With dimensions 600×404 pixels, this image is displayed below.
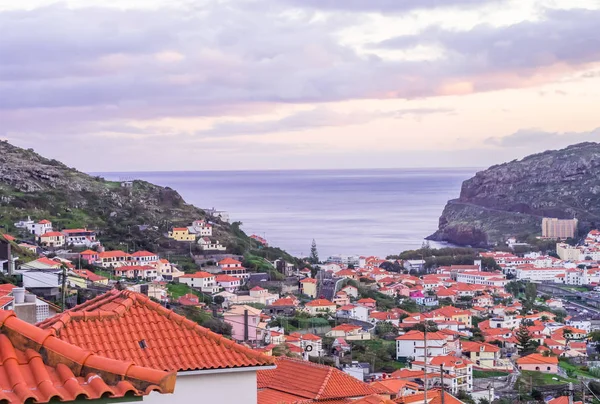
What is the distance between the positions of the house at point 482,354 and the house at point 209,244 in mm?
26720

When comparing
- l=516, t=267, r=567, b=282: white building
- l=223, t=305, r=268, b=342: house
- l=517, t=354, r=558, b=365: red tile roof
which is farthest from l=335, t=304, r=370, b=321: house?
l=516, t=267, r=567, b=282: white building

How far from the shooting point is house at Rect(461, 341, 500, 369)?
129 feet

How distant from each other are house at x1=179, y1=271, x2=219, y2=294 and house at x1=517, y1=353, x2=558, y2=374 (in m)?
17.0

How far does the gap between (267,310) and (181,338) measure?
129 ft

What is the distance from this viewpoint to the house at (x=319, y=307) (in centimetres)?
4788

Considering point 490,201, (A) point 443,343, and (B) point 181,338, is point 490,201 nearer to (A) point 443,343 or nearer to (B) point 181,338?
(A) point 443,343

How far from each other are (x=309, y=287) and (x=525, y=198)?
85.4 meters

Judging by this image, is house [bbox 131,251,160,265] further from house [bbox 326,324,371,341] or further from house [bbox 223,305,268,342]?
house [bbox 326,324,371,341]

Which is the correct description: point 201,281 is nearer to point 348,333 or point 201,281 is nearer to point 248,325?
point 348,333

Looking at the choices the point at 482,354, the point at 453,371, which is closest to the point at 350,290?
the point at 482,354

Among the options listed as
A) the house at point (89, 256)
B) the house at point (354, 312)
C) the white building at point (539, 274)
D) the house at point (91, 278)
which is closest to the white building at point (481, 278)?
the white building at point (539, 274)

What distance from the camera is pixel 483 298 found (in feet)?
201

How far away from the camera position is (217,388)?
580 centimetres

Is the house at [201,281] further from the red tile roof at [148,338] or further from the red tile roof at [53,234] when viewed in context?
the red tile roof at [148,338]
